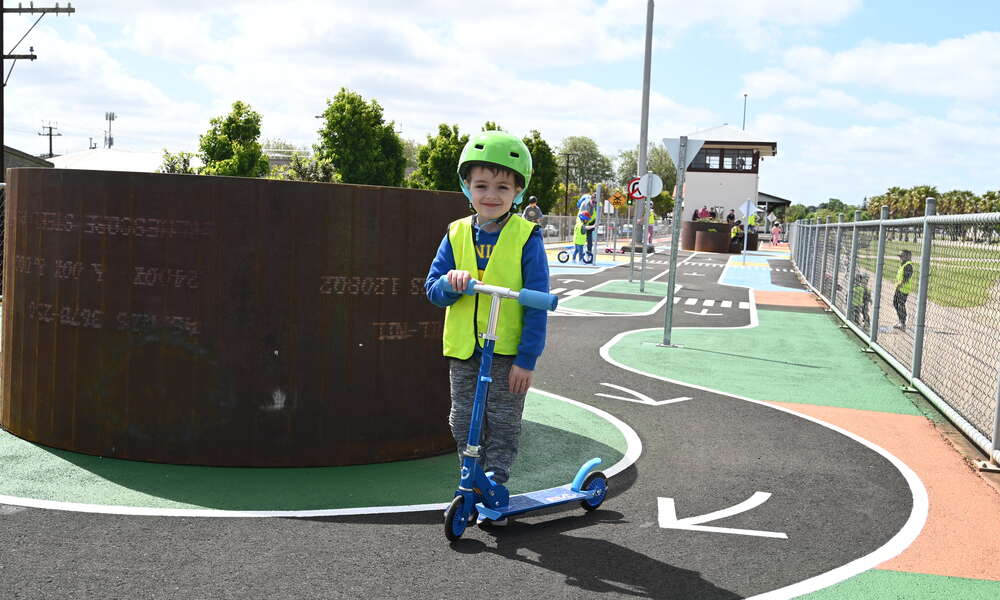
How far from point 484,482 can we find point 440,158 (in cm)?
6192

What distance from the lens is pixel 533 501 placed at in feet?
15.6

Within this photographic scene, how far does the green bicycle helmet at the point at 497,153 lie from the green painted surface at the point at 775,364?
527cm

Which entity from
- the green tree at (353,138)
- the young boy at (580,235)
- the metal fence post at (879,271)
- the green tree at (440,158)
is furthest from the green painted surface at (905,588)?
the green tree at (440,158)

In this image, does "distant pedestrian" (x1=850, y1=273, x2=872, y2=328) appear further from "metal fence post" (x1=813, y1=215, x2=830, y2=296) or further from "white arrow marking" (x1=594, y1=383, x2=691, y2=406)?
"white arrow marking" (x1=594, y1=383, x2=691, y2=406)

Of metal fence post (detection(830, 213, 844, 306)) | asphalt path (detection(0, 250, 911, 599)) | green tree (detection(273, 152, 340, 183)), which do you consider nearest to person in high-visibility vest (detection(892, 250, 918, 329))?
metal fence post (detection(830, 213, 844, 306))

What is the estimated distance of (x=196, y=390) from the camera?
17.9 feet

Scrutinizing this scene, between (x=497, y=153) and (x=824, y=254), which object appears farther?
(x=824, y=254)

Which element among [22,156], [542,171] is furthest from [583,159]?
[22,156]

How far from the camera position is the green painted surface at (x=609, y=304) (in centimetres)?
1694

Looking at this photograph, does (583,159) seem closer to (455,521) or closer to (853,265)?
(853,265)

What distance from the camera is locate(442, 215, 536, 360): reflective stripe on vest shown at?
14.4 ft

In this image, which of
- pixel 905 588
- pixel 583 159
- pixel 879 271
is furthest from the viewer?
pixel 583 159

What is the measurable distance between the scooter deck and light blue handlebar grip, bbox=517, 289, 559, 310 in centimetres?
118

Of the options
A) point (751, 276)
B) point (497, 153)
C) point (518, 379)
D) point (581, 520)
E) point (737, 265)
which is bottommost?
point (581, 520)
